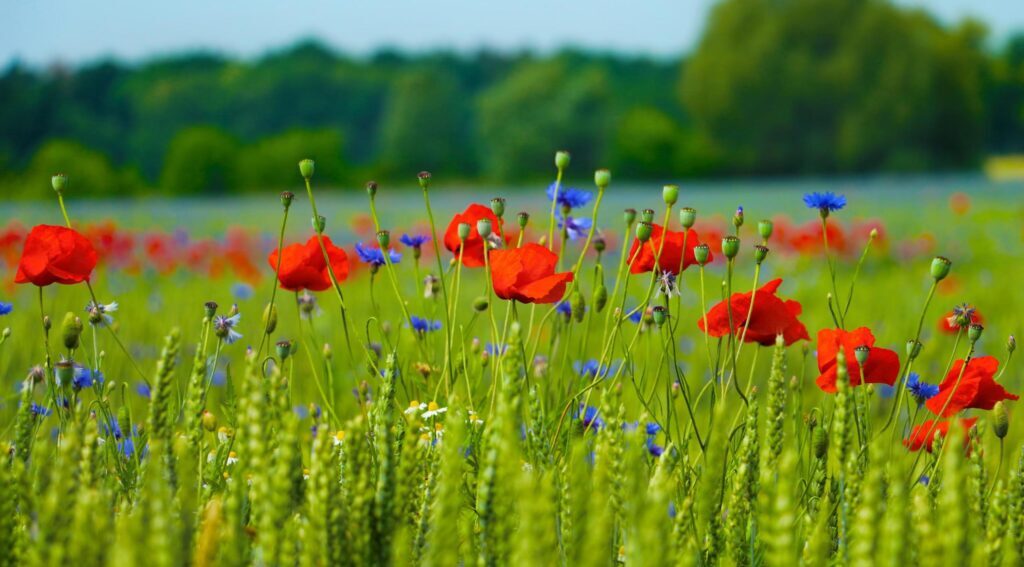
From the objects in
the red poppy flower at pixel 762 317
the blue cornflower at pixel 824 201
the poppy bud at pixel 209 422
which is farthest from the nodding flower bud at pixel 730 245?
the poppy bud at pixel 209 422

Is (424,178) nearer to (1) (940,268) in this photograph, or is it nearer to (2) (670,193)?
(2) (670,193)

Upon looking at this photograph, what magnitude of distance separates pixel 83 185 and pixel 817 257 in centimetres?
1378

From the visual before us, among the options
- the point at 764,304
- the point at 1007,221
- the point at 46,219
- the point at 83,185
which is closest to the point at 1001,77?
→ the point at 1007,221

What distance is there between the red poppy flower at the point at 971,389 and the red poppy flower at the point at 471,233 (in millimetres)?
805

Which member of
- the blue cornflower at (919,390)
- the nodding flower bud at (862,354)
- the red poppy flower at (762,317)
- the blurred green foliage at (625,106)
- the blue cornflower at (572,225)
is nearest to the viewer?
the nodding flower bud at (862,354)

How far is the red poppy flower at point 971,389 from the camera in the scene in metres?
1.54

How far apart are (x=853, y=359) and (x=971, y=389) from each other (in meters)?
0.21

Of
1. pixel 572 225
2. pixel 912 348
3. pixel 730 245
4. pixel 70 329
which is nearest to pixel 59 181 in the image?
pixel 70 329

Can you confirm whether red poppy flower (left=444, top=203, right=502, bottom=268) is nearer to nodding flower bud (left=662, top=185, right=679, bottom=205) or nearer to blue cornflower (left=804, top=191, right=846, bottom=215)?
nodding flower bud (left=662, top=185, right=679, bottom=205)

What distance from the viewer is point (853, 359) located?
59.7 inches

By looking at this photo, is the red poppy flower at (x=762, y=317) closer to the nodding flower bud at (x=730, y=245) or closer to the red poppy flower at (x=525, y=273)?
the nodding flower bud at (x=730, y=245)

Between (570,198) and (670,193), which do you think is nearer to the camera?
(670,193)

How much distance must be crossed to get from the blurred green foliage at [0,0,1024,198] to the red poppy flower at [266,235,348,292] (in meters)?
18.6

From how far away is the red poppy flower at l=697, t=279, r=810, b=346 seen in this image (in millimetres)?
1526
